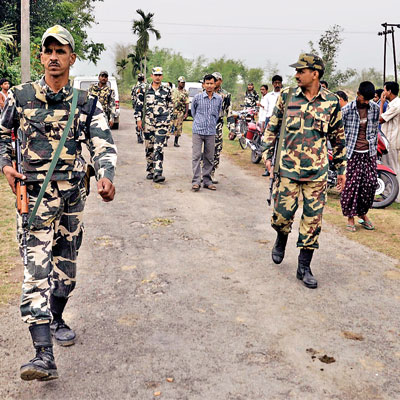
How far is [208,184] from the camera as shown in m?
9.54

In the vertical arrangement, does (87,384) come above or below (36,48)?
below

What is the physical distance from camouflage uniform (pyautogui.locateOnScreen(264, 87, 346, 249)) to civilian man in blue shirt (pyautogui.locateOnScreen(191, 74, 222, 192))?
4.19 metres

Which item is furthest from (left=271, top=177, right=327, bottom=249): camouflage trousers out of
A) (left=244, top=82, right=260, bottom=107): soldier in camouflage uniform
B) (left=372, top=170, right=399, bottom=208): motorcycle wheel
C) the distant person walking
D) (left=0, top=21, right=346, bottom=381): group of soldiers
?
(left=244, top=82, right=260, bottom=107): soldier in camouflage uniform

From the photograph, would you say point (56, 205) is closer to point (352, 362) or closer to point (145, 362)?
point (145, 362)

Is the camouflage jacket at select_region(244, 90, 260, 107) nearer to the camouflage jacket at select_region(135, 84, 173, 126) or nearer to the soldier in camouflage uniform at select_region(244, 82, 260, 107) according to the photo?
the soldier in camouflage uniform at select_region(244, 82, 260, 107)

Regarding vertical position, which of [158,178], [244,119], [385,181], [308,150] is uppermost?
[308,150]

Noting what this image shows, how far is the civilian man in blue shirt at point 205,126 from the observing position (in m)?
9.24

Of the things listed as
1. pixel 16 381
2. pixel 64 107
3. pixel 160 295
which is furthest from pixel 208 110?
pixel 16 381

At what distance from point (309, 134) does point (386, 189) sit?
417cm

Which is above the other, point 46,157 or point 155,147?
point 46,157

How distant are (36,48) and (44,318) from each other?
22934mm

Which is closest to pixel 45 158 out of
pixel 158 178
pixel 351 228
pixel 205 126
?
pixel 351 228

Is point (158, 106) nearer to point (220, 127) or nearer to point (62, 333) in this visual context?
point (220, 127)

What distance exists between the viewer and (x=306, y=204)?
4973 millimetres
